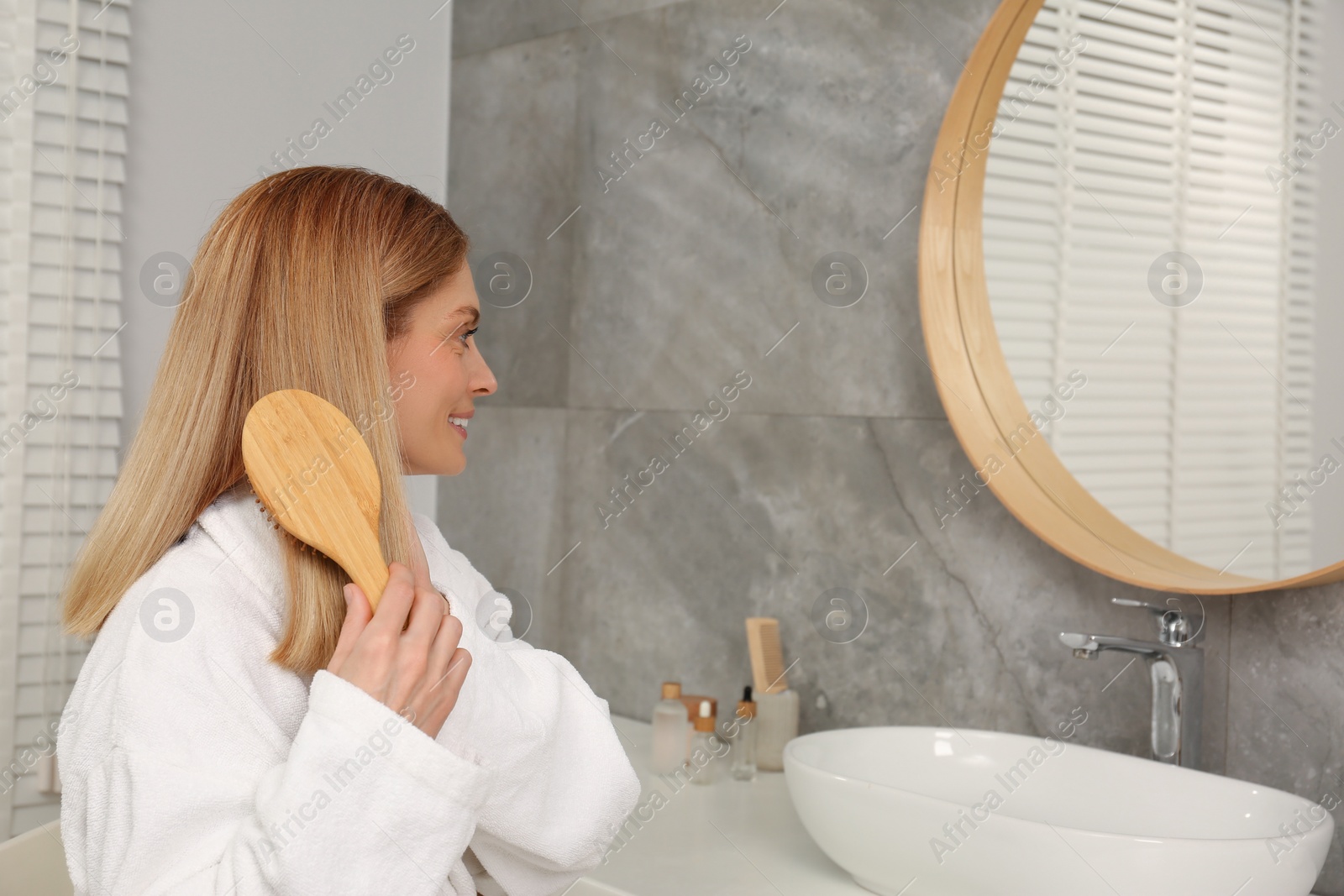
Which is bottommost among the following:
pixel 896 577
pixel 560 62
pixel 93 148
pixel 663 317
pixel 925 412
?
pixel 896 577

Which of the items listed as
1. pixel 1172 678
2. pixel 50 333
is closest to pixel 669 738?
pixel 1172 678

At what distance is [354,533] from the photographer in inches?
28.8

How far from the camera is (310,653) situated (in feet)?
2.41

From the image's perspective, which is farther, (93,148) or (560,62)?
(560,62)

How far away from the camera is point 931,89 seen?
4.86 feet

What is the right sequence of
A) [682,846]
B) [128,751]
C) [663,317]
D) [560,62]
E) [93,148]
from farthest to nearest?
[560,62], [663,317], [93,148], [682,846], [128,751]

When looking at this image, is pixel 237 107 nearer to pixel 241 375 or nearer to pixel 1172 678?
pixel 241 375

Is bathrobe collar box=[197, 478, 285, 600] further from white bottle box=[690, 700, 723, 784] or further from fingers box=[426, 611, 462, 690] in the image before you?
white bottle box=[690, 700, 723, 784]

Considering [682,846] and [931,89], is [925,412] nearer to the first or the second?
[931,89]

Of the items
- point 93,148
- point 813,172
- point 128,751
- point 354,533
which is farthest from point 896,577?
point 93,148

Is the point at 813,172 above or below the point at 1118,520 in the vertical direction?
above

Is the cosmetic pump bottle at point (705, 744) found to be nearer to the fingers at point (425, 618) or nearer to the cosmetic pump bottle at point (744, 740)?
the cosmetic pump bottle at point (744, 740)

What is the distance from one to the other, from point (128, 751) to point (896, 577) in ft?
3.50

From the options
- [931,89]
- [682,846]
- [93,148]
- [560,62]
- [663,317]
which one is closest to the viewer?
[682,846]
